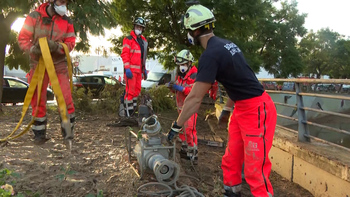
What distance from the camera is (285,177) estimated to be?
4527 millimetres

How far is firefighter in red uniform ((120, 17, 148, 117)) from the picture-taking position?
635 centimetres

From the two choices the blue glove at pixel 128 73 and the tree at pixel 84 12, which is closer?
the blue glove at pixel 128 73

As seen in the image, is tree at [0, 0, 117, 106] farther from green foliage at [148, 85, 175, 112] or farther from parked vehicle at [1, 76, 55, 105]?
parked vehicle at [1, 76, 55, 105]

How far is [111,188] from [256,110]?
5.47 ft

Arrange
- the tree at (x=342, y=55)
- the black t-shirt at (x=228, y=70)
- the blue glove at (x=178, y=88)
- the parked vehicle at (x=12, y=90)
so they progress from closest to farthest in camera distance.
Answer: the black t-shirt at (x=228, y=70) → the blue glove at (x=178, y=88) → the parked vehicle at (x=12, y=90) → the tree at (x=342, y=55)

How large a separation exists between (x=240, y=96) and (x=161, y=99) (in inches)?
305

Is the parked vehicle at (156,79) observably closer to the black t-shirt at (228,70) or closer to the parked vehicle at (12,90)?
the parked vehicle at (12,90)

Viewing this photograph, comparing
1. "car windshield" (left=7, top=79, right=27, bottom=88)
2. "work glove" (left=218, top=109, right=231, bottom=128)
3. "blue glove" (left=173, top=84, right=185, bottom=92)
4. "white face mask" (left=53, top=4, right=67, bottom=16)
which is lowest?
"work glove" (left=218, top=109, right=231, bottom=128)

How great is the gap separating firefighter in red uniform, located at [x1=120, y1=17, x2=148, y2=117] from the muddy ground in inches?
38.7

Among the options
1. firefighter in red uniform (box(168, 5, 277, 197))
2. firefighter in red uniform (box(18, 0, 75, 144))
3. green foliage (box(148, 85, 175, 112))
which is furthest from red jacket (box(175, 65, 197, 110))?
green foliage (box(148, 85, 175, 112))

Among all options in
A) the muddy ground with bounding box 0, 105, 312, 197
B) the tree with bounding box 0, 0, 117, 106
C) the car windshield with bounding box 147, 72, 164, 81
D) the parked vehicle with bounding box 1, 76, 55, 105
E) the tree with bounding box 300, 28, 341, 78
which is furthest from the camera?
the tree with bounding box 300, 28, 341, 78

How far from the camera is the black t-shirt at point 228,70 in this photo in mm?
2554

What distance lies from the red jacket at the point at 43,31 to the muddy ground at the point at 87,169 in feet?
4.04

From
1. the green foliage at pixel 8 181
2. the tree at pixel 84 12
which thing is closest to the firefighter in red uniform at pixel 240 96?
the green foliage at pixel 8 181
